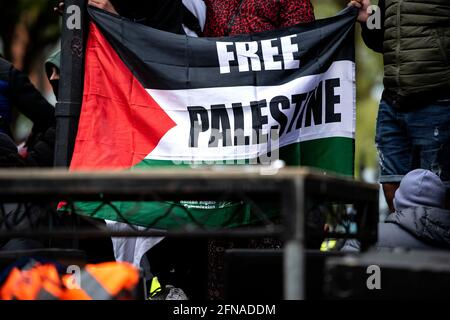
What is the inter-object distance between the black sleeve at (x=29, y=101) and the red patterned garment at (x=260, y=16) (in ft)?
5.07

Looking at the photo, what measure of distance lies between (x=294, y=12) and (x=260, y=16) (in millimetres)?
208

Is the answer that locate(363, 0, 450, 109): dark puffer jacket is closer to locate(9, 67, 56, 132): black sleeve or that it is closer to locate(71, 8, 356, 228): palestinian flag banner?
locate(71, 8, 356, 228): palestinian flag banner

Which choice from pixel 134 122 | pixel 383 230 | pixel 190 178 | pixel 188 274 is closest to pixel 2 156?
pixel 134 122

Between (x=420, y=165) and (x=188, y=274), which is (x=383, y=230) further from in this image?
(x=188, y=274)

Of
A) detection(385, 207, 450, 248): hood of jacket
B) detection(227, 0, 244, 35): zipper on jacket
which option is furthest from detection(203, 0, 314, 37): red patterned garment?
detection(385, 207, 450, 248): hood of jacket

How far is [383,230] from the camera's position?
15.2 feet

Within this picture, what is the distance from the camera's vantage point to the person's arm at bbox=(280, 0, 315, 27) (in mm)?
5387

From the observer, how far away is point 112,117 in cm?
498

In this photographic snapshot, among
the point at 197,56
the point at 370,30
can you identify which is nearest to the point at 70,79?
the point at 197,56

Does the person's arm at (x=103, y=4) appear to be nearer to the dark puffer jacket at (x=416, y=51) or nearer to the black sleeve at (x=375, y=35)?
the black sleeve at (x=375, y=35)

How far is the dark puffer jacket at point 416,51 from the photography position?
5043 mm

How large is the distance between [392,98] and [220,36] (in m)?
1.10

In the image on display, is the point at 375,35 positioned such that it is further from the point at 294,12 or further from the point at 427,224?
the point at 427,224

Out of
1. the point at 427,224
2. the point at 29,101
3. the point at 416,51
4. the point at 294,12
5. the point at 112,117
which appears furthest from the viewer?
the point at 29,101
